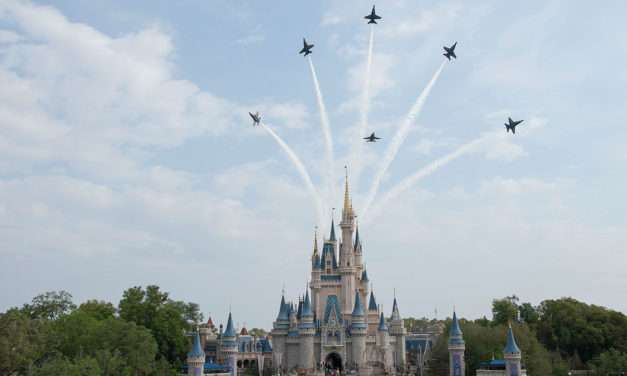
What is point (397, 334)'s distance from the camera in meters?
91.5

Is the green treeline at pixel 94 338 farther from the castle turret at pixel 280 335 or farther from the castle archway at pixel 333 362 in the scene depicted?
the castle archway at pixel 333 362

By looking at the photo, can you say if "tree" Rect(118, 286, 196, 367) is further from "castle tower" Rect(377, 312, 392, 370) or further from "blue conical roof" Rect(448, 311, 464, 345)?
"blue conical roof" Rect(448, 311, 464, 345)

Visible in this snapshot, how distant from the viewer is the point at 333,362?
3406 inches

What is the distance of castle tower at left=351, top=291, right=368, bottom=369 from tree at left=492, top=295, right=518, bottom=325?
2112 cm

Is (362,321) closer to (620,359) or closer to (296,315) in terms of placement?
(296,315)

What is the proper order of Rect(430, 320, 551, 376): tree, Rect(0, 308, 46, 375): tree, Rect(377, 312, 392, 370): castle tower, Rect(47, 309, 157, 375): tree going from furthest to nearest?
1. Rect(377, 312, 392, 370): castle tower
2. Rect(430, 320, 551, 376): tree
3. Rect(47, 309, 157, 375): tree
4. Rect(0, 308, 46, 375): tree

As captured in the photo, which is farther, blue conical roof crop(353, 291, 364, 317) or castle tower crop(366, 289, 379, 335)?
castle tower crop(366, 289, 379, 335)

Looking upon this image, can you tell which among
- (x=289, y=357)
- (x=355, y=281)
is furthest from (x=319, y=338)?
(x=355, y=281)

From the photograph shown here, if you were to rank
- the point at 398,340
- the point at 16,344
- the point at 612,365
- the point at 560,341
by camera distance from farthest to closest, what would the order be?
the point at 398,340, the point at 560,341, the point at 612,365, the point at 16,344

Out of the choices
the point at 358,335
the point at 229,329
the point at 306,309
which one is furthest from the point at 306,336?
the point at 229,329

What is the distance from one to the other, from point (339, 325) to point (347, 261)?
10.5m

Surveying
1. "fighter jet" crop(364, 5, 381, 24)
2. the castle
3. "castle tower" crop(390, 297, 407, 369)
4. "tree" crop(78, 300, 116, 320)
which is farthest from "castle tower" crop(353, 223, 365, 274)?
"fighter jet" crop(364, 5, 381, 24)

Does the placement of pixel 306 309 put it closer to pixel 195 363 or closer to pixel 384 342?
pixel 384 342

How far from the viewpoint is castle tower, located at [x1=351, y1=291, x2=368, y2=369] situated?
8312 cm
